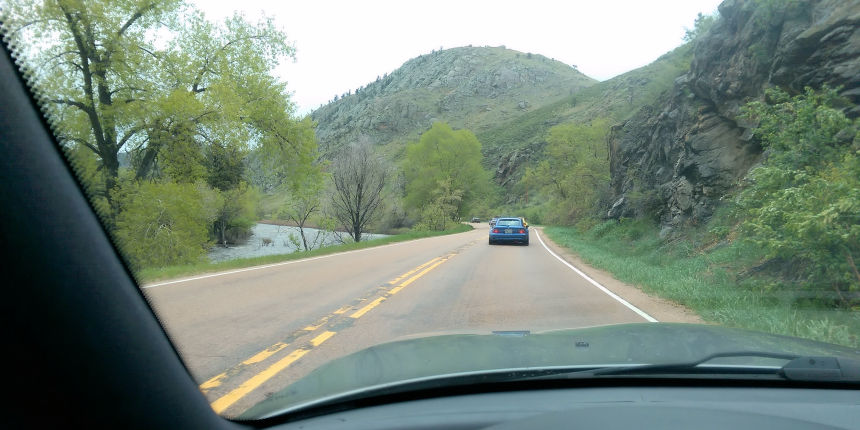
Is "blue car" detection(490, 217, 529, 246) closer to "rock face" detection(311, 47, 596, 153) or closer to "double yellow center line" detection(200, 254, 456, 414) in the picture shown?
"double yellow center line" detection(200, 254, 456, 414)

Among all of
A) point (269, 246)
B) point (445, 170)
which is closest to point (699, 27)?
point (269, 246)

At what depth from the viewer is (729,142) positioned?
18516mm

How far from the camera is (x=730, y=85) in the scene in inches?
720

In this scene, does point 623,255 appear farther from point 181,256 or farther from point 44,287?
point 44,287

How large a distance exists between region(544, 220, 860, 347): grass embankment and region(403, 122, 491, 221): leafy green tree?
35.7 m

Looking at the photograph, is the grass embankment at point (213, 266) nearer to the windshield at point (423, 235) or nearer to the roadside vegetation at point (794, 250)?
the windshield at point (423, 235)

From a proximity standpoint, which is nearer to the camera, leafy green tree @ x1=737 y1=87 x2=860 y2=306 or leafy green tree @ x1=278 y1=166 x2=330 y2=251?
leafy green tree @ x1=737 y1=87 x2=860 y2=306

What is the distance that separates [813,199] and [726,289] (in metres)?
2.34

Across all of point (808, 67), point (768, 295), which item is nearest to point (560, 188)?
point (808, 67)

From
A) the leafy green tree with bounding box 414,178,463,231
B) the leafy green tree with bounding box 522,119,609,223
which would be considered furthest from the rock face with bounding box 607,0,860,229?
the leafy green tree with bounding box 414,178,463,231

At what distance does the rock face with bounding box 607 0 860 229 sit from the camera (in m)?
13.3

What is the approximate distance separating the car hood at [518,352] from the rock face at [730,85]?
11.7 metres

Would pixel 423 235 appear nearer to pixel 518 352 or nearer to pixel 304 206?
Answer: pixel 304 206

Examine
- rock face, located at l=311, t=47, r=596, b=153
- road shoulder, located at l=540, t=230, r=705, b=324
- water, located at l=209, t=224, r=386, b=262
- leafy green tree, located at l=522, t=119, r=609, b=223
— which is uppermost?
rock face, located at l=311, t=47, r=596, b=153
